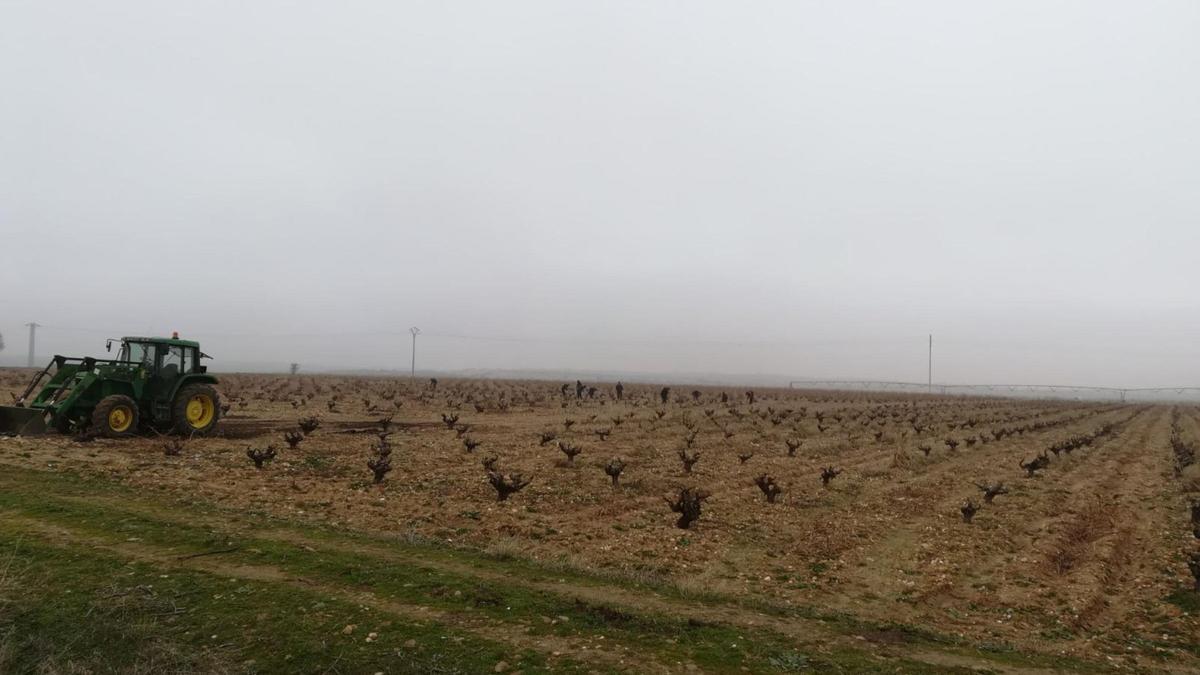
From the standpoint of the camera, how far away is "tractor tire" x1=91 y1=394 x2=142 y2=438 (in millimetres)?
16469

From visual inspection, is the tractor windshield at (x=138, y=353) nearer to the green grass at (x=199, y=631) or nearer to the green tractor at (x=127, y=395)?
the green tractor at (x=127, y=395)

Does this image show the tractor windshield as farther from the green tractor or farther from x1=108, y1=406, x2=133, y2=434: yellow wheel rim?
x1=108, y1=406, x2=133, y2=434: yellow wheel rim

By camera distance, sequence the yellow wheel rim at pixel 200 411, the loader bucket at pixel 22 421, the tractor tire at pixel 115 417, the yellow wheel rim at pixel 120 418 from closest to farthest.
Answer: the loader bucket at pixel 22 421, the tractor tire at pixel 115 417, the yellow wheel rim at pixel 120 418, the yellow wheel rim at pixel 200 411

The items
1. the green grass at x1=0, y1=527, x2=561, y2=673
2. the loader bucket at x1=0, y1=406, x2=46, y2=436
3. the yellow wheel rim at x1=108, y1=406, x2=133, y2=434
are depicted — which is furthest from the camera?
the yellow wheel rim at x1=108, y1=406, x2=133, y2=434

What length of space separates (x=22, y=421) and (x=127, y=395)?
7.52ft

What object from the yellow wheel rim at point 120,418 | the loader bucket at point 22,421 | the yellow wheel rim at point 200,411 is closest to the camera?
the loader bucket at point 22,421

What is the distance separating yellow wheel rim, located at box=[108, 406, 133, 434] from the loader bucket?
1.44 meters

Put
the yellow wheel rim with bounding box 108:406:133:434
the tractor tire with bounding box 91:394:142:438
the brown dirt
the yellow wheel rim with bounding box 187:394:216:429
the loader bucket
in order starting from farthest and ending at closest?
the yellow wheel rim with bounding box 187:394:216:429, the yellow wheel rim with bounding box 108:406:133:434, the tractor tire with bounding box 91:394:142:438, the loader bucket, the brown dirt

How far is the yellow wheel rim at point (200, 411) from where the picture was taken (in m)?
19.0

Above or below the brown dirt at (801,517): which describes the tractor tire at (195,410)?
above

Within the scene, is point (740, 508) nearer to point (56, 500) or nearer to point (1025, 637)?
point (1025, 637)

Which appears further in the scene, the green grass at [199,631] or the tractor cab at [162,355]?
the tractor cab at [162,355]

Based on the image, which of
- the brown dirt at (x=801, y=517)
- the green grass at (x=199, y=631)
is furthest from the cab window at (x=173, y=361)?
the green grass at (x=199, y=631)

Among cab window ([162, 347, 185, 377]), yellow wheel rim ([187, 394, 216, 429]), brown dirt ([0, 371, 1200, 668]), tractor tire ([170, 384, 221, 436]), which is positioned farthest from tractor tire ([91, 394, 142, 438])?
yellow wheel rim ([187, 394, 216, 429])
